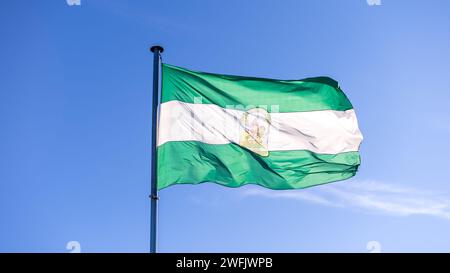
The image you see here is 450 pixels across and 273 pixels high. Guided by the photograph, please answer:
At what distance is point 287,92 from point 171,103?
3.42 metres

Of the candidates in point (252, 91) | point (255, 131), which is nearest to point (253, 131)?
point (255, 131)

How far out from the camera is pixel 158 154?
14344mm

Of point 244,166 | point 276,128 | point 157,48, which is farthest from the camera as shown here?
point 276,128

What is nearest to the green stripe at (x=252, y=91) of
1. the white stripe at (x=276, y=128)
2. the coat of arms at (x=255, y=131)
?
the white stripe at (x=276, y=128)

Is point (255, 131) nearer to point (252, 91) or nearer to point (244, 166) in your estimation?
point (244, 166)

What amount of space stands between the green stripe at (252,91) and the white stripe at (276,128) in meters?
0.20

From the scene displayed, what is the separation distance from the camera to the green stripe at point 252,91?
15.3 m

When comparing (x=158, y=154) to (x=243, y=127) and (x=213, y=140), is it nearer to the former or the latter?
(x=213, y=140)

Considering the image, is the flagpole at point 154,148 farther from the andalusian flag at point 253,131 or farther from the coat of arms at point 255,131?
the coat of arms at point 255,131

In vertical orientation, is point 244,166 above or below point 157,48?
below

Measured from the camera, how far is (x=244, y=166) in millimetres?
15414

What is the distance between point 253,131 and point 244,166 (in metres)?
0.99
